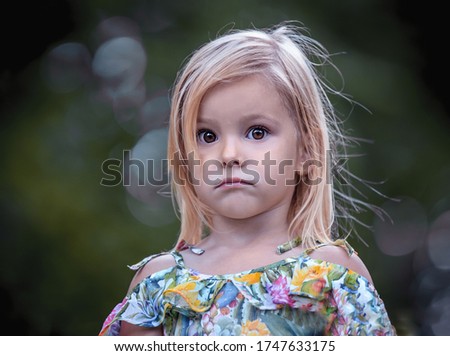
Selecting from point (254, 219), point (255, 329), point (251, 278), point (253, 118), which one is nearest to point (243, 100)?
point (253, 118)

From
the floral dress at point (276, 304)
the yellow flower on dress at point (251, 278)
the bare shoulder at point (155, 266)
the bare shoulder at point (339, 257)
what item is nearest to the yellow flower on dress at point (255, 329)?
the floral dress at point (276, 304)

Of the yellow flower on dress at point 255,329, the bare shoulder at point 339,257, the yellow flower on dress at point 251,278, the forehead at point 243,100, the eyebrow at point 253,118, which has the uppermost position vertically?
the forehead at point 243,100

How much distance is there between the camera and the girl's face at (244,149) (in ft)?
7.10

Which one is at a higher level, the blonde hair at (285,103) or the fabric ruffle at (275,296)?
the blonde hair at (285,103)

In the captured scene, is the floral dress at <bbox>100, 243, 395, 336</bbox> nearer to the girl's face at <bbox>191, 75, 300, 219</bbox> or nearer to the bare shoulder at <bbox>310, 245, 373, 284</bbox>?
the bare shoulder at <bbox>310, 245, 373, 284</bbox>

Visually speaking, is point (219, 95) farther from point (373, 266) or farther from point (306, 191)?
point (373, 266)

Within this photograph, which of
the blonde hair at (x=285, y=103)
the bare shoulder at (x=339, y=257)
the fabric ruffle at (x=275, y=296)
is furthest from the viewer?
the blonde hair at (x=285, y=103)

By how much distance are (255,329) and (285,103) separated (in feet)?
2.15

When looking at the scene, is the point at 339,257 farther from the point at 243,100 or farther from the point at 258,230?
the point at 243,100

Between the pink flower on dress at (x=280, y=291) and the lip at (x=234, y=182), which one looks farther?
the lip at (x=234, y=182)

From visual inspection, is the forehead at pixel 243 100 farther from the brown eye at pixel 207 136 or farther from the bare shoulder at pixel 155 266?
the bare shoulder at pixel 155 266

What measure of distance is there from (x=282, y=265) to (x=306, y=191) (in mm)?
315

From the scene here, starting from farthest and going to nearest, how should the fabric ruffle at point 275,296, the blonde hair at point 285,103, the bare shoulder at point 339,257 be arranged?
the blonde hair at point 285,103 < the bare shoulder at point 339,257 < the fabric ruffle at point 275,296

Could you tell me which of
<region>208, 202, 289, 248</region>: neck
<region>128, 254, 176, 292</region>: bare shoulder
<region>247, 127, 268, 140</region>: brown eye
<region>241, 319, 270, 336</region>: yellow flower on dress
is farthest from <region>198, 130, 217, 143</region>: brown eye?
<region>241, 319, 270, 336</region>: yellow flower on dress
